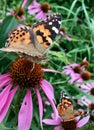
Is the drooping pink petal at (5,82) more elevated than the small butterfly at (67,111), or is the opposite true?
the drooping pink petal at (5,82)

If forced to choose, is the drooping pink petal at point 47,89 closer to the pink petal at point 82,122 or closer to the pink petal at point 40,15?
the pink petal at point 82,122

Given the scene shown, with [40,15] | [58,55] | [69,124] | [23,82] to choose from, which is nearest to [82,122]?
[69,124]

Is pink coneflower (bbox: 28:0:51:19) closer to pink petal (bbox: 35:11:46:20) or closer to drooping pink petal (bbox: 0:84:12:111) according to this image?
pink petal (bbox: 35:11:46:20)

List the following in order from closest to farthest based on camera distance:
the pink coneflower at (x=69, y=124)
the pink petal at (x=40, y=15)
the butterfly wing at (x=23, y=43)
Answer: the butterfly wing at (x=23, y=43) < the pink coneflower at (x=69, y=124) < the pink petal at (x=40, y=15)

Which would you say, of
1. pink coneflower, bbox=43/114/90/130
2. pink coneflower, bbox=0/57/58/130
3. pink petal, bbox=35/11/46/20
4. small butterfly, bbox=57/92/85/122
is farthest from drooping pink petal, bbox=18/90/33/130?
pink petal, bbox=35/11/46/20

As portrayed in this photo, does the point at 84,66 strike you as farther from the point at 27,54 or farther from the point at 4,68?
the point at 27,54

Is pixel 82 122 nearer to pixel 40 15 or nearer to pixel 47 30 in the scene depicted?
pixel 47 30

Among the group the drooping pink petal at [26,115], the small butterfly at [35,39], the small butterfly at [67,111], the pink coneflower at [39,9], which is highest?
the small butterfly at [35,39]

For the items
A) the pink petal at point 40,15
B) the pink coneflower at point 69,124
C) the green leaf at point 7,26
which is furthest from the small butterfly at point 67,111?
the pink petal at point 40,15
